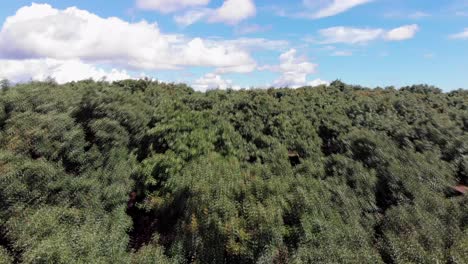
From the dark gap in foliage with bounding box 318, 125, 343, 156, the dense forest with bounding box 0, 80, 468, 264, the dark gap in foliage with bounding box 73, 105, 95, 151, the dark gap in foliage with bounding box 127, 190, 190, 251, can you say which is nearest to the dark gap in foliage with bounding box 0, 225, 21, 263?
the dense forest with bounding box 0, 80, 468, 264

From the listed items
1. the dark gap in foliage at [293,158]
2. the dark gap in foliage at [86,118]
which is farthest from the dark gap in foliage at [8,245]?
the dark gap in foliage at [293,158]

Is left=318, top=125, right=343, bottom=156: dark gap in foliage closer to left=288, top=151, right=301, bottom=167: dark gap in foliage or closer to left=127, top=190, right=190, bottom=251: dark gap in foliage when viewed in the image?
left=288, top=151, right=301, bottom=167: dark gap in foliage

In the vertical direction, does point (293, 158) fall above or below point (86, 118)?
below

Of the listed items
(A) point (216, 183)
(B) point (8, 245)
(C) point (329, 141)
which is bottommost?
(B) point (8, 245)

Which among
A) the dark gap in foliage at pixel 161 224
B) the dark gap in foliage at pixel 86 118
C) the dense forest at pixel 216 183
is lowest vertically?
the dark gap in foliage at pixel 161 224

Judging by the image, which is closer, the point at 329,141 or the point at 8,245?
the point at 8,245

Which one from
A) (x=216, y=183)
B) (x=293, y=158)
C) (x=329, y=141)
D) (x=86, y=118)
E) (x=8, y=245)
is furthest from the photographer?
(x=329, y=141)

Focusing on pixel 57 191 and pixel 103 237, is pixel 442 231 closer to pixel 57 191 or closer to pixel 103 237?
pixel 103 237

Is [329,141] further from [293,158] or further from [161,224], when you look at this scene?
[161,224]

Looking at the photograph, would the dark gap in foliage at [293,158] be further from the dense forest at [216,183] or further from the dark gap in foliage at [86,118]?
the dark gap in foliage at [86,118]

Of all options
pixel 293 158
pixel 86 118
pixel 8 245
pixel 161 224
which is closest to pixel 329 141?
pixel 293 158
